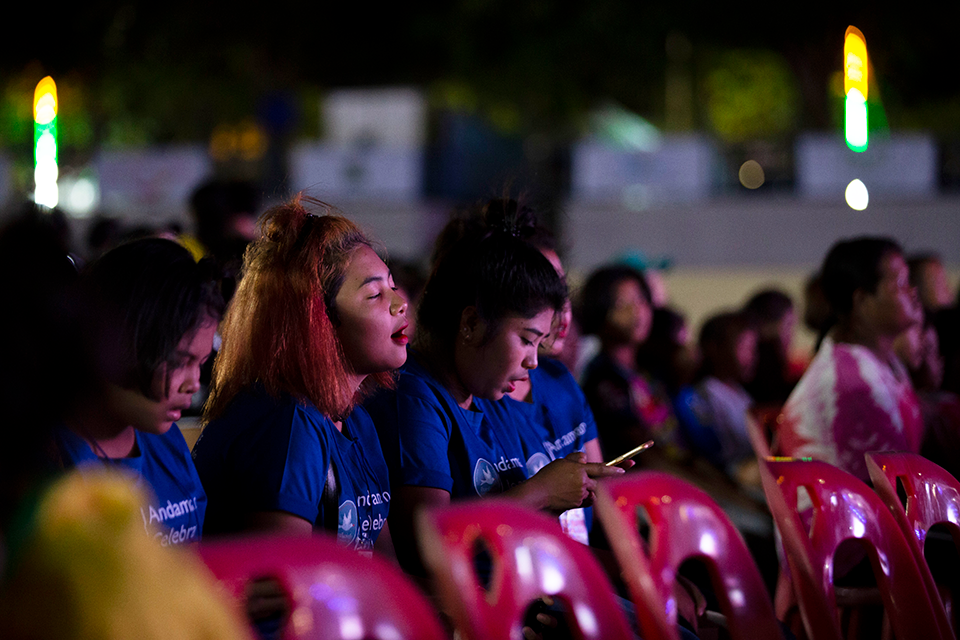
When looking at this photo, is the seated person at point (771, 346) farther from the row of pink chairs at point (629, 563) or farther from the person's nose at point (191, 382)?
the person's nose at point (191, 382)

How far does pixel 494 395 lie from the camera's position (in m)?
2.13

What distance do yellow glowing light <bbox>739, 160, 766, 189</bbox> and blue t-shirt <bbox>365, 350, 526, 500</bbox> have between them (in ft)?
30.1

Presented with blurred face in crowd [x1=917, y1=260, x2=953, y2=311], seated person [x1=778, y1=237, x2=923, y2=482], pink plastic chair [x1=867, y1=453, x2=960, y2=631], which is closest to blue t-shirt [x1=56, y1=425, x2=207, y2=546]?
pink plastic chair [x1=867, y1=453, x2=960, y2=631]

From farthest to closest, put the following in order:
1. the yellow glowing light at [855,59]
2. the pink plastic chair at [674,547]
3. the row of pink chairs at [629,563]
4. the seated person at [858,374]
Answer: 1. the yellow glowing light at [855,59]
2. the seated person at [858,374]
3. the pink plastic chair at [674,547]
4. the row of pink chairs at [629,563]

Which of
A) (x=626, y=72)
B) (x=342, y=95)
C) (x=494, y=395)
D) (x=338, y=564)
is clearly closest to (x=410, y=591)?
(x=338, y=564)

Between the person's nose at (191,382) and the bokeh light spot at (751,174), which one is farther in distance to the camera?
the bokeh light spot at (751,174)

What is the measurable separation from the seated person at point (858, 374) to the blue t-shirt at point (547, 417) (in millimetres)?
682

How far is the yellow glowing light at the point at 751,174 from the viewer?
10.5 meters

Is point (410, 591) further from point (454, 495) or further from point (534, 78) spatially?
point (534, 78)

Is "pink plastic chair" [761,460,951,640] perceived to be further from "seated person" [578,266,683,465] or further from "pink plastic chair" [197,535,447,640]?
"seated person" [578,266,683,465]

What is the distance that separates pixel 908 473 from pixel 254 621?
55.6 inches

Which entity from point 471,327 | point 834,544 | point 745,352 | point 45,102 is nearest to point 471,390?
point 471,327

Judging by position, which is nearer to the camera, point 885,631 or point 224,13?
point 885,631

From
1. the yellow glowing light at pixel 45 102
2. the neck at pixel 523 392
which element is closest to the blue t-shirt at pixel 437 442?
the neck at pixel 523 392
